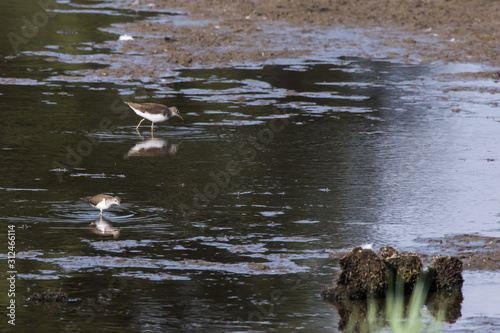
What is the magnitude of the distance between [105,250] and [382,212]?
3.45 m

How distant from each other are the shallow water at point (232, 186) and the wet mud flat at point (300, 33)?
47.1 inches

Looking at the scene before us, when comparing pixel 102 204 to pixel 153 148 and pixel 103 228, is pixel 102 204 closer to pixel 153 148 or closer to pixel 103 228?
pixel 103 228

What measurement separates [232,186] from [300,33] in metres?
12.6

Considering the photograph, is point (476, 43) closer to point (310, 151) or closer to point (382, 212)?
point (310, 151)

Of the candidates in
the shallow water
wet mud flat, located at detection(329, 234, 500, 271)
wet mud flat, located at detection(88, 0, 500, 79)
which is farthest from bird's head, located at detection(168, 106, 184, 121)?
wet mud flat, located at detection(329, 234, 500, 271)

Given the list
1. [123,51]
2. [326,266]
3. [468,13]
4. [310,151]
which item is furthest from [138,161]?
[468,13]

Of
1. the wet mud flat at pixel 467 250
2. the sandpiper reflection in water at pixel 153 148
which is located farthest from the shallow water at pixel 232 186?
the wet mud flat at pixel 467 250

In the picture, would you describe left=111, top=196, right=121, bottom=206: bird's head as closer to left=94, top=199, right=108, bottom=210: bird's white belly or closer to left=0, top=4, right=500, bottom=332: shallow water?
left=94, top=199, right=108, bottom=210: bird's white belly

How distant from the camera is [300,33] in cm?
2436

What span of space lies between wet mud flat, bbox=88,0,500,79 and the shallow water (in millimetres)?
1197

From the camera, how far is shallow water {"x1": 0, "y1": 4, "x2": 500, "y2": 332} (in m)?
8.55

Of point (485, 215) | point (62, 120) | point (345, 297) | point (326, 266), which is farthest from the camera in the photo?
point (62, 120)

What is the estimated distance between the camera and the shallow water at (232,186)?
28.0 feet

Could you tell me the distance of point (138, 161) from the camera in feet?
44.7
